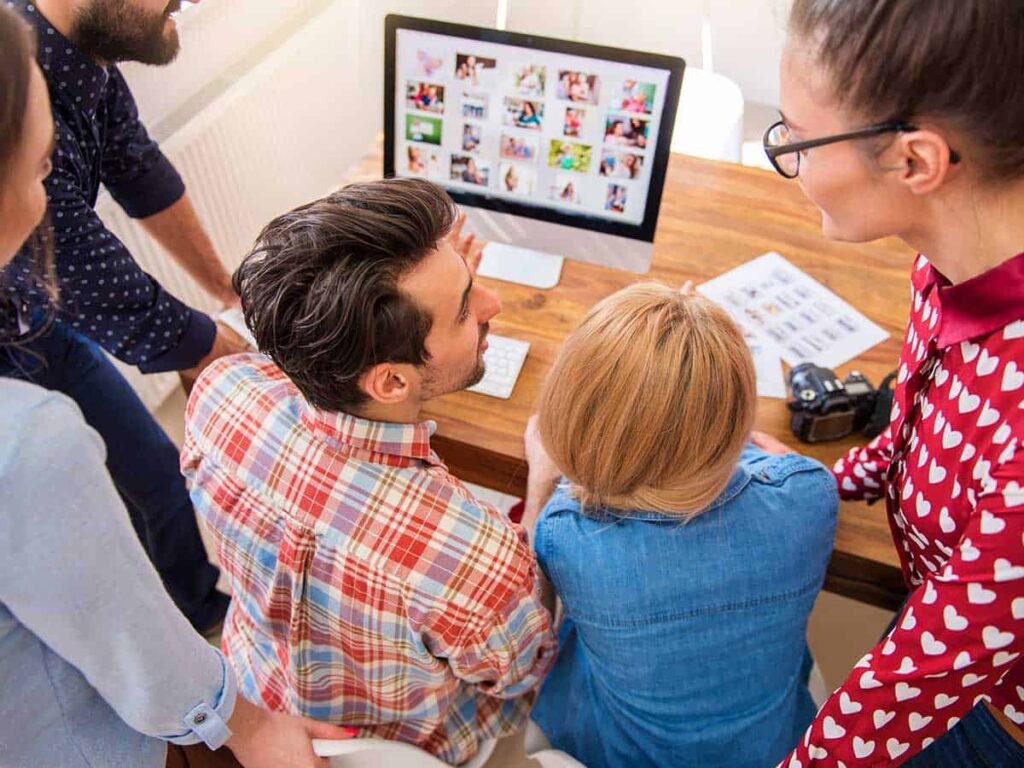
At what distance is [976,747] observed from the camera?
3.55 ft

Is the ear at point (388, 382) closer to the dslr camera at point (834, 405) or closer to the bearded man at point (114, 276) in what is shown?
the bearded man at point (114, 276)

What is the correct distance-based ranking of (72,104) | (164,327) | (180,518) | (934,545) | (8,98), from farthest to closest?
(180,518)
(164,327)
(72,104)
(934,545)
(8,98)

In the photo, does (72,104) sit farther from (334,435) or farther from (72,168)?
(334,435)

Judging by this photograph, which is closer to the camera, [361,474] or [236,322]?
[361,474]

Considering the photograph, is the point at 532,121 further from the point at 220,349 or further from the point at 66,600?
the point at 66,600

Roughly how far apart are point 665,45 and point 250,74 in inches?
81.7

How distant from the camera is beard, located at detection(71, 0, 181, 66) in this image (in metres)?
1.24

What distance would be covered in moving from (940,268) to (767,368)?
58 centimetres

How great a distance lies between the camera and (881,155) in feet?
2.65

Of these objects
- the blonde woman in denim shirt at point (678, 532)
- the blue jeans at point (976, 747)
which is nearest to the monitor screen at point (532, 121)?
the blonde woman in denim shirt at point (678, 532)

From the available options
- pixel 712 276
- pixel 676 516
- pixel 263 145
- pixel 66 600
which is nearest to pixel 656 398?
pixel 676 516

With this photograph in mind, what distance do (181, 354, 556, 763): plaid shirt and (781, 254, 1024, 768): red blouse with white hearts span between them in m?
0.43

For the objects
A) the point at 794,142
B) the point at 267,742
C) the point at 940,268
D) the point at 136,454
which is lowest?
the point at 136,454

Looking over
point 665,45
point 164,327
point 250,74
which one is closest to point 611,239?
point 164,327
